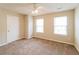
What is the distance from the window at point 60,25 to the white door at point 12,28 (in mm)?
2550

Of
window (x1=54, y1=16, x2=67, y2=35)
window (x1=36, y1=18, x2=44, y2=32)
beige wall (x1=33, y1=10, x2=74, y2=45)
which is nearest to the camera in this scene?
beige wall (x1=33, y1=10, x2=74, y2=45)

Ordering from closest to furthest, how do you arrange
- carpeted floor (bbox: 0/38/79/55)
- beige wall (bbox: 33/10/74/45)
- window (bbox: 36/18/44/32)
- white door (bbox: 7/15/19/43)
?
carpeted floor (bbox: 0/38/79/55)
beige wall (bbox: 33/10/74/45)
white door (bbox: 7/15/19/43)
window (bbox: 36/18/44/32)

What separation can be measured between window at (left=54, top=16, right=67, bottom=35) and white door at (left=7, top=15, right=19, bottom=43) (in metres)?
2.55

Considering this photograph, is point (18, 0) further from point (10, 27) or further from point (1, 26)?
point (10, 27)

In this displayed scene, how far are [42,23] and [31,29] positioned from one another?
3.30ft

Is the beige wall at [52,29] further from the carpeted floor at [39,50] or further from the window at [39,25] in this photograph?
the carpeted floor at [39,50]

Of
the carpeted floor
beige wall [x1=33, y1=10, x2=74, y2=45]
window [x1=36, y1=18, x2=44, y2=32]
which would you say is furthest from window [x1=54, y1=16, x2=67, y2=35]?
window [x1=36, y1=18, x2=44, y2=32]

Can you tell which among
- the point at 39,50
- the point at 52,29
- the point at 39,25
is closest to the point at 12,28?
the point at 39,25

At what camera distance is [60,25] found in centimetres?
455

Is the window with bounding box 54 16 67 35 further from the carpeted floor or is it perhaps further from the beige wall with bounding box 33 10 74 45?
the carpeted floor

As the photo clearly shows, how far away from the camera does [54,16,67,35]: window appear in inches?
167

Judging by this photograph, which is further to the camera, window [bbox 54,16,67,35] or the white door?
the white door
